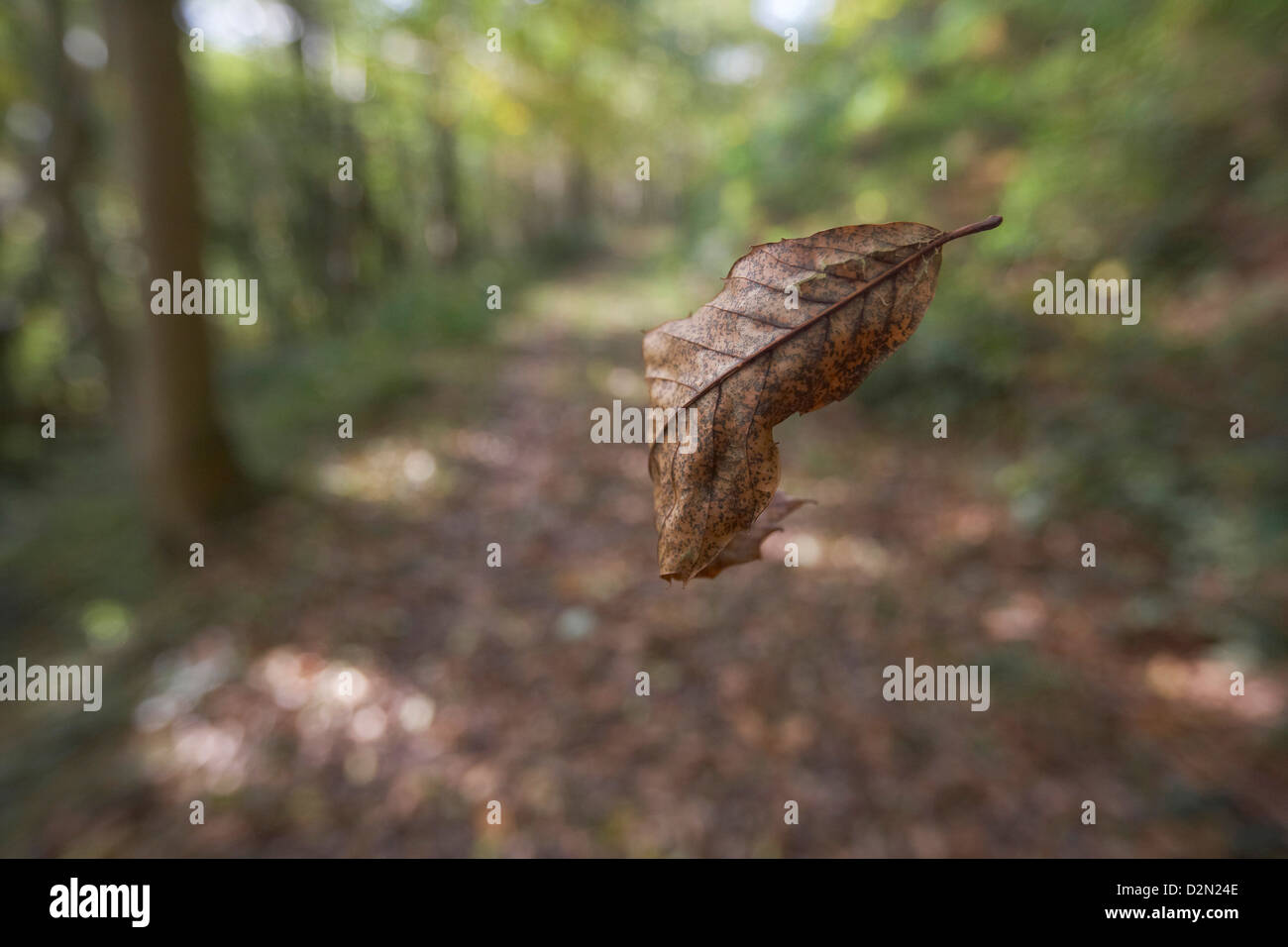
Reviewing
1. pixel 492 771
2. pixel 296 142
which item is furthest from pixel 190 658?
pixel 296 142

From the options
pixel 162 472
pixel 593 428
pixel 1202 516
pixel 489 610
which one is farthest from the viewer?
pixel 593 428

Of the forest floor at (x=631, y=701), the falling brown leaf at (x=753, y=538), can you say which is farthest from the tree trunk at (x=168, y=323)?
the falling brown leaf at (x=753, y=538)

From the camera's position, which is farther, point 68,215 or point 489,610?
point 68,215

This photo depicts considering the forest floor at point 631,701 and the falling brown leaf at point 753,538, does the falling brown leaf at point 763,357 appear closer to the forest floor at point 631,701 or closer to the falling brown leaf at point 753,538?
the falling brown leaf at point 753,538

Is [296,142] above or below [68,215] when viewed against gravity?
above

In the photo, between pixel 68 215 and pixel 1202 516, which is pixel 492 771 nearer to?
pixel 1202 516

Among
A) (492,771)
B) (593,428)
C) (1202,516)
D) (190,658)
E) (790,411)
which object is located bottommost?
(492,771)

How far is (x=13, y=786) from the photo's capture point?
3.45 metres

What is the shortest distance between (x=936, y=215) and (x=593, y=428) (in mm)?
4557

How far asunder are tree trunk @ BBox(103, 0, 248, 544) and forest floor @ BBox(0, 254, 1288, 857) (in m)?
0.49

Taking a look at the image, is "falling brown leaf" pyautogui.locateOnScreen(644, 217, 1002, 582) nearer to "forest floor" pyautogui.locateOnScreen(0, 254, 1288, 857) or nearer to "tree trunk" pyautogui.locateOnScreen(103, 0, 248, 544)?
"forest floor" pyautogui.locateOnScreen(0, 254, 1288, 857)

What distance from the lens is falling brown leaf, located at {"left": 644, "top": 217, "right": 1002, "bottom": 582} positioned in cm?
50

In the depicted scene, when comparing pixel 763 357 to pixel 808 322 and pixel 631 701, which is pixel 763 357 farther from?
pixel 631 701

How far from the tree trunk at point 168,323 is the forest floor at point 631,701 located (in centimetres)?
49
